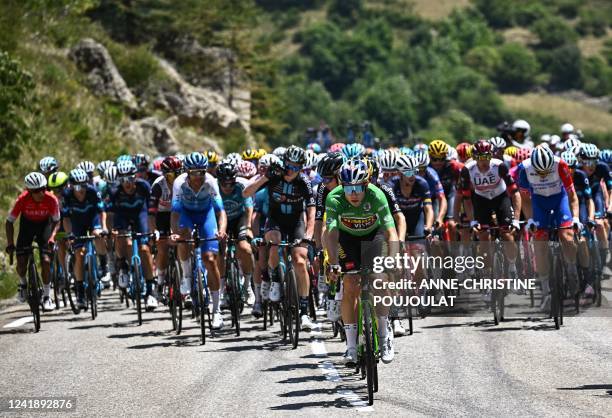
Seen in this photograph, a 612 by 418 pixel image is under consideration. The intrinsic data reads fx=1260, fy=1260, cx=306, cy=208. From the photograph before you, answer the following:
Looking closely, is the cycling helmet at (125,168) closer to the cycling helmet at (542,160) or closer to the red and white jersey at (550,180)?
the red and white jersey at (550,180)

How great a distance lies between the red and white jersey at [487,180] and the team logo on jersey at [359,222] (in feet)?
20.2

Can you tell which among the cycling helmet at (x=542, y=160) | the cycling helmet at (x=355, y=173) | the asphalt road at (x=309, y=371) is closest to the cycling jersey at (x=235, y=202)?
the asphalt road at (x=309, y=371)

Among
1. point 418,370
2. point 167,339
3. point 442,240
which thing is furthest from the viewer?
point 442,240

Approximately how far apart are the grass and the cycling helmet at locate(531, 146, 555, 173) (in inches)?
6339

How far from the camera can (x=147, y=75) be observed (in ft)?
162

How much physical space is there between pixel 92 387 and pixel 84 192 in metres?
7.53

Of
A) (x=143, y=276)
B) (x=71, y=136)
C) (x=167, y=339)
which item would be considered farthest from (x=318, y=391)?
(x=71, y=136)

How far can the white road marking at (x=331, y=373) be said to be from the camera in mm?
10438

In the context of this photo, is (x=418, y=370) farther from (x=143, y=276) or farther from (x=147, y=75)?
(x=147, y=75)

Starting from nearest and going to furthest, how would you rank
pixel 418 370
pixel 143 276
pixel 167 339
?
pixel 418 370
pixel 167 339
pixel 143 276

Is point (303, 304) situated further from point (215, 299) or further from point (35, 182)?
point (35, 182)

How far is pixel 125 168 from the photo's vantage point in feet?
60.4

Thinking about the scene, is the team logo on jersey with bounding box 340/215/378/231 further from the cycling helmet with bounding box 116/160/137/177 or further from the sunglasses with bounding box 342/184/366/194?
the cycling helmet with bounding box 116/160/137/177

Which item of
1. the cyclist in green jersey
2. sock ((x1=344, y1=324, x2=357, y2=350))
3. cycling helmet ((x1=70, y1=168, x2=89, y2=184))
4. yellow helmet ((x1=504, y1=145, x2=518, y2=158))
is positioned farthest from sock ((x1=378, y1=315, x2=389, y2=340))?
yellow helmet ((x1=504, y1=145, x2=518, y2=158))
